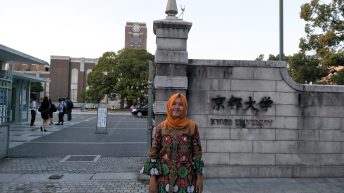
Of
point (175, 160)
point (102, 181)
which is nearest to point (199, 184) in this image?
point (175, 160)

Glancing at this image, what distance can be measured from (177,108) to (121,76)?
47284mm

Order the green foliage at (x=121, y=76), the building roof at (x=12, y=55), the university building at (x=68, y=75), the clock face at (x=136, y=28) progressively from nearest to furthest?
1. the building roof at (x=12, y=55)
2. the green foliage at (x=121, y=76)
3. the university building at (x=68, y=75)
4. the clock face at (x=136, y=28)

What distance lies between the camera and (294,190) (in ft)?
21.3

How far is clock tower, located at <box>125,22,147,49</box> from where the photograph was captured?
90.5 metres

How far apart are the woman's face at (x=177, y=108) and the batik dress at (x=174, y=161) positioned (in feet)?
0.66

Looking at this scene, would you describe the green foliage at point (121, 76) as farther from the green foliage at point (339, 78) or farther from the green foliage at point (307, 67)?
the green foliage at point (339, 78)

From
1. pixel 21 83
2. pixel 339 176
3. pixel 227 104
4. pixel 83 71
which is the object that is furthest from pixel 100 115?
pixel 83 71

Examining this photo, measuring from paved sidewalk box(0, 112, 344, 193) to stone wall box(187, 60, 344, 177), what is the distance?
38 centimetres

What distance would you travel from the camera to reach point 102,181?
6.97m

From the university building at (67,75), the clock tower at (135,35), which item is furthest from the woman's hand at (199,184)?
the clock tower at (135,35)

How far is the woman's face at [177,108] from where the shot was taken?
11.9ft

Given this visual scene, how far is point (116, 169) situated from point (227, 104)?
10.7 feet

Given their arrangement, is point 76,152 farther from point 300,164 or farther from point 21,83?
point 21,83

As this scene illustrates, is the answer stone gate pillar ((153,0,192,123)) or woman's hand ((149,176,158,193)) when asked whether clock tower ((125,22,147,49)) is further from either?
woman's hand ((149,176,158,193))
